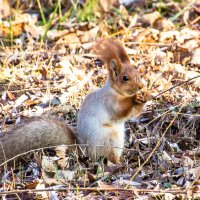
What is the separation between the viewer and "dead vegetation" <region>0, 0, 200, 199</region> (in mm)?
4398

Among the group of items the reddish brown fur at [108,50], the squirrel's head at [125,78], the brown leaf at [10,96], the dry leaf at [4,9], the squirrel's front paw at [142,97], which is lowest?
the brown leaf at [10,96]

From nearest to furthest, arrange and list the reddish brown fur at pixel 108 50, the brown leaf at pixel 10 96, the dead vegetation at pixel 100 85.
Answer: the dead vegetation at pixel 100 85 → the reddish brown fur at pixel 108 50 → the brown leaf at pixel 10 96

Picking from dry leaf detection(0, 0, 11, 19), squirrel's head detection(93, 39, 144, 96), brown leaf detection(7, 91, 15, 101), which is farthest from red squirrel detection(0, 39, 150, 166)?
dry leaf detection(0, 0, 11, 19)

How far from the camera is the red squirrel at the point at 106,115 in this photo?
4.84 m

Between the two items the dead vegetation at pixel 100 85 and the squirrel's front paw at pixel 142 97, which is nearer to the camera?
the dead vegetation at pixel 100 85

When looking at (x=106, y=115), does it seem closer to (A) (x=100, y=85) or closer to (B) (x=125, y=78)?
(B) (x=125, y=78)

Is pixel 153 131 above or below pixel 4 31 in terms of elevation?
below

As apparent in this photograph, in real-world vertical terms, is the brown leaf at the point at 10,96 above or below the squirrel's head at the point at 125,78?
below

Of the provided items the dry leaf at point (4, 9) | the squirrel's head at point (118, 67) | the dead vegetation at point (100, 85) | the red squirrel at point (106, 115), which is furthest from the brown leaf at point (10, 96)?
the dry leaf at point (4, 9)

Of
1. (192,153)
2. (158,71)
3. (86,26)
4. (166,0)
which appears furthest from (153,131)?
(166,0)

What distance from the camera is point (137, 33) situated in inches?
304

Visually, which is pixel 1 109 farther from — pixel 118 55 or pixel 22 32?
pixel 22 32

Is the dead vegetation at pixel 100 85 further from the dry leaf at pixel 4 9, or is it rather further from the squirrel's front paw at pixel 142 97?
the squirrel's front paw at pixel 142 97

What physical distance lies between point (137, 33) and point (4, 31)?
1.64 metres
